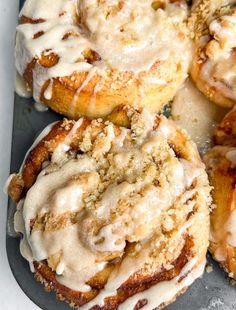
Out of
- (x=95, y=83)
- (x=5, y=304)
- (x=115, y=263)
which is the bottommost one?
(x=5, y=304)

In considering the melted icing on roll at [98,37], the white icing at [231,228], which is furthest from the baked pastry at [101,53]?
the white icing at [231,228]

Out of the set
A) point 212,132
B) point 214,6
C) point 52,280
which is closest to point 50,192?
point 52,280

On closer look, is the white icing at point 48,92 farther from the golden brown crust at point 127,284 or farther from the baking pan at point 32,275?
the golden brown crust at point 127,284

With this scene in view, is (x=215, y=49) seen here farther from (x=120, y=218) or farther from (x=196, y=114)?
(x=120, y=218)

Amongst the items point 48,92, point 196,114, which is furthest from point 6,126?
point 196,114

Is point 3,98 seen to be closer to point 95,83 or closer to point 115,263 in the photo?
point 95,83

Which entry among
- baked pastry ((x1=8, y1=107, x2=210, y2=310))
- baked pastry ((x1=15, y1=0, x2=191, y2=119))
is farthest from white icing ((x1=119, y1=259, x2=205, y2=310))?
baked pastry ((x1=15, y1=0, x2=191, y2=119))

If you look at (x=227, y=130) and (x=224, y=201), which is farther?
(x=227, y=130)
